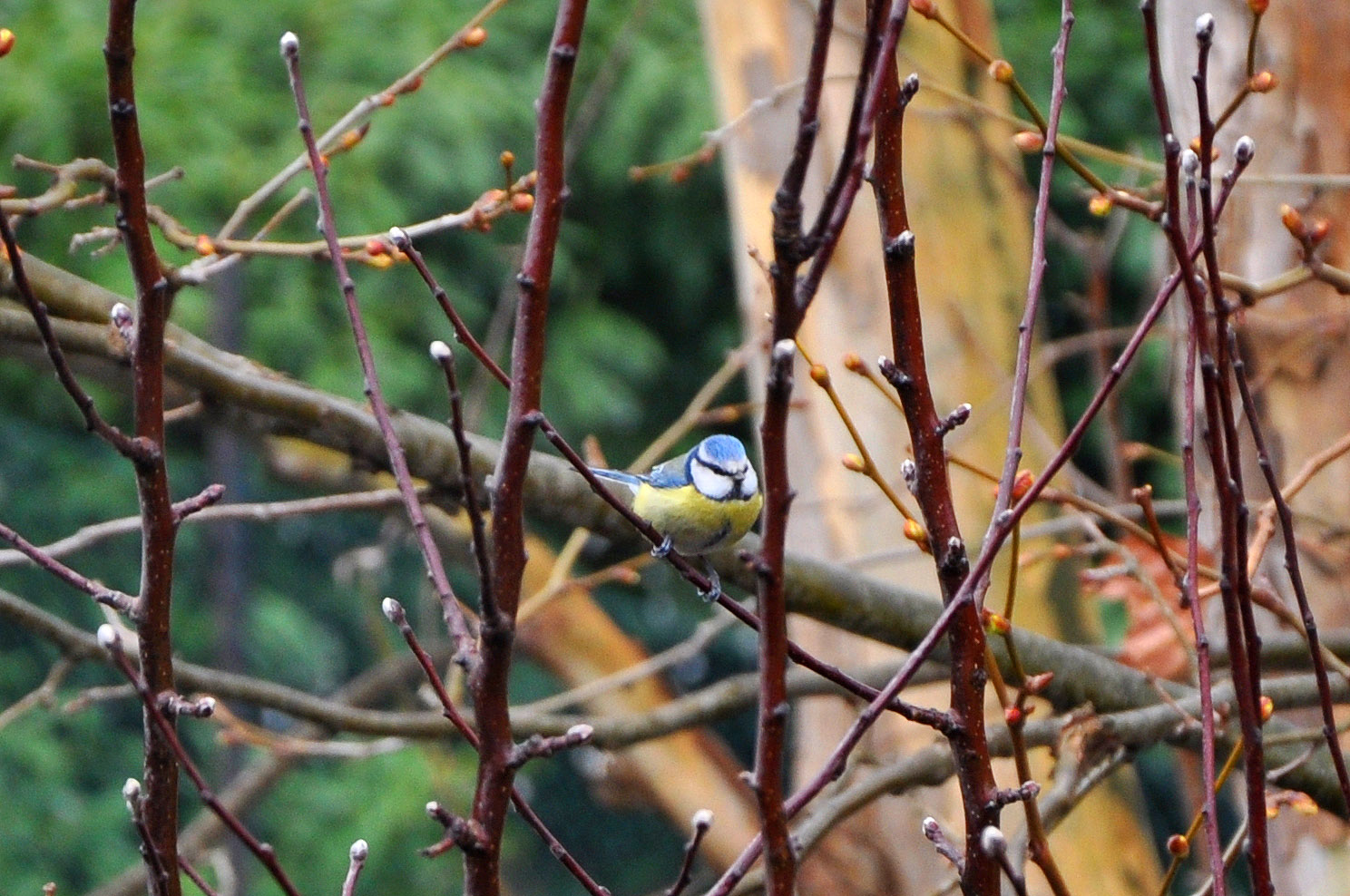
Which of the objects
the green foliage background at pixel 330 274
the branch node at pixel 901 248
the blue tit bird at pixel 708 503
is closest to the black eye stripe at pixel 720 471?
the blue tit bird at pixel 708 503

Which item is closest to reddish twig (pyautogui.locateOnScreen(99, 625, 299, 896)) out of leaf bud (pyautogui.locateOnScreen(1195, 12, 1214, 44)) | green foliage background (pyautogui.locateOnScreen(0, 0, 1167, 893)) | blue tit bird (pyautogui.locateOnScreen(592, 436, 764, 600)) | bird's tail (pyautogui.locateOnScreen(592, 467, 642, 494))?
leaf bud (pyautogui.locateOnScreen(1195, 12, 1214, 44))

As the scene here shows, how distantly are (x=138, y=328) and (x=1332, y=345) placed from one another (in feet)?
6.77

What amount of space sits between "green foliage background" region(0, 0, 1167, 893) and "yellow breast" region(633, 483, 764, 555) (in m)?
3.42

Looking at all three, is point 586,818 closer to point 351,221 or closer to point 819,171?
point 351,221

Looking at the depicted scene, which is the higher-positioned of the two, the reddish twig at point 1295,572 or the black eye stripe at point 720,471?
the black eye stripe at point 720,471

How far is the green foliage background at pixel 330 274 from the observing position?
5.51 metres

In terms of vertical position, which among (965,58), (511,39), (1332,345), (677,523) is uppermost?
(511,39)

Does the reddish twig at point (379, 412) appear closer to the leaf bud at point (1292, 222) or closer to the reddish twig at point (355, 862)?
the reddish twig at point (355, 862)

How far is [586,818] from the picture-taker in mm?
7398

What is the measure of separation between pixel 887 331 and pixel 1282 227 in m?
1.07

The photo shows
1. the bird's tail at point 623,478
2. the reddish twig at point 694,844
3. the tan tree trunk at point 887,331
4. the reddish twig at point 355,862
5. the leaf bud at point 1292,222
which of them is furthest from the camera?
the tan tree trunk at point 887,331

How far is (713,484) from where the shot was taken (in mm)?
1699

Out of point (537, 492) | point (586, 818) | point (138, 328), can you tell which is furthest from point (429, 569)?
point (586, 818)

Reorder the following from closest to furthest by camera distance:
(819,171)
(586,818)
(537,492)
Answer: (537,492)
(819,171)
(586,818)
